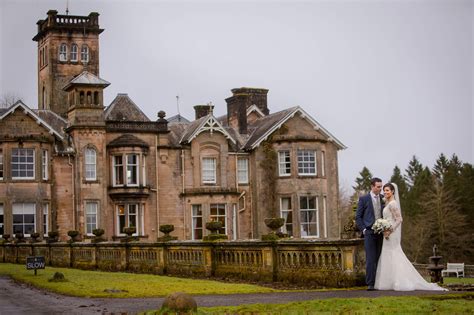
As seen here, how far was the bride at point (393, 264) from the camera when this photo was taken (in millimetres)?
18781

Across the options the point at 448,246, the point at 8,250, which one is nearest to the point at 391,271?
the point at 8,250

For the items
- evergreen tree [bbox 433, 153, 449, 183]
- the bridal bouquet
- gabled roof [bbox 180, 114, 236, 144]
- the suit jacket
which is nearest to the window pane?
gabled roof [bbox 180, 114, 236, 144]

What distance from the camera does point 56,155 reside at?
51562 mm

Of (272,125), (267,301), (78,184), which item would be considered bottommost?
(267,301)

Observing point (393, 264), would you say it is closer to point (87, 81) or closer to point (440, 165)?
point (87, 81)

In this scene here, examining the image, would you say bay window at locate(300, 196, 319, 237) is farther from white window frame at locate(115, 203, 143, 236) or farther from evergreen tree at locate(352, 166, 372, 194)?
evergreen tree at locate(352, 166, 372, 194)

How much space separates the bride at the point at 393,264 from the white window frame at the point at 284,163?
119ft

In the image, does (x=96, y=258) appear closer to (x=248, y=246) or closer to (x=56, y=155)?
(x=248, y=246)

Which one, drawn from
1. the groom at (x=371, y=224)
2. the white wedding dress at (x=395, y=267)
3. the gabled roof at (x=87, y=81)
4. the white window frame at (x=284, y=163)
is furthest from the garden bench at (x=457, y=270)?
the white wedding dress at (x=395, y=267)

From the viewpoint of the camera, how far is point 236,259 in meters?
26.1

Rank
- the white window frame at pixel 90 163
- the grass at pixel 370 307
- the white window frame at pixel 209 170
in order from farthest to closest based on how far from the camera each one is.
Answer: the white window frame at pixel 209 170 < the white window frame at pixel 90 163 < the grass at pixel 370 307

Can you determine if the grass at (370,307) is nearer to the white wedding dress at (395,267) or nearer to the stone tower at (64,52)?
the white wedding dress at (395,267)

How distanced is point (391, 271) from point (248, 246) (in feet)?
22.9

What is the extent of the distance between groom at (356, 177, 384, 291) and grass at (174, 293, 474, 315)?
2.56 metres
